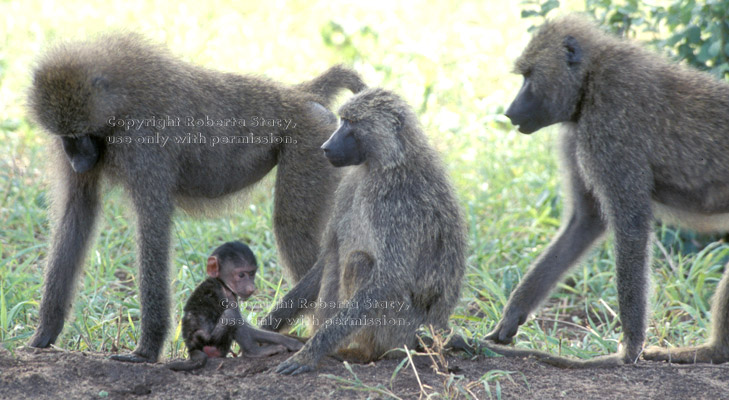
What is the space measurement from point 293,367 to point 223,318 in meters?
0.35

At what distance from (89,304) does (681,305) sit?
9.50 feet

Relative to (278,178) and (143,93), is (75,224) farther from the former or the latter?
(278,178)

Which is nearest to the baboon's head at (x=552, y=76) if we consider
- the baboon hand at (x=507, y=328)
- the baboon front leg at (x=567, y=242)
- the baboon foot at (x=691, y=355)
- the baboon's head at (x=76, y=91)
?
the baboon front leg at (x=567, y=242)

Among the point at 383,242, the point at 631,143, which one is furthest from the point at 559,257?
the point at 383,242

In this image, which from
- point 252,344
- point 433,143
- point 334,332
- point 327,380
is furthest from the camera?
point 433,143

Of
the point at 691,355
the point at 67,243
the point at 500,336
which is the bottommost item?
the point at 691,355

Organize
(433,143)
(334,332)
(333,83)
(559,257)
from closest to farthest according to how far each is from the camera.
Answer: (334,332) → (433,143) → (559,257) → (333,83)

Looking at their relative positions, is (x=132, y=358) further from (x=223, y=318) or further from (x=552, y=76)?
(x=552, y=76)

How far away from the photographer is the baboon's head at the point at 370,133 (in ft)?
11.3

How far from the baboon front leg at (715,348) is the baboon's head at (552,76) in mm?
960

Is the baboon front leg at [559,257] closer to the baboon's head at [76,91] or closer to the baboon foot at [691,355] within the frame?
the baboon foot at [691,355]

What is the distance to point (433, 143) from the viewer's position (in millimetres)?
3762

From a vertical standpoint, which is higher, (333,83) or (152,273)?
(333,83)

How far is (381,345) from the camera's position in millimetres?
3377
